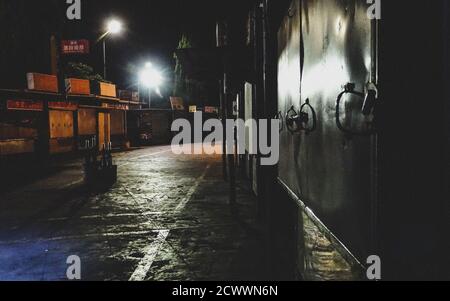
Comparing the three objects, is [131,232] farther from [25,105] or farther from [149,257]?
[25,105]

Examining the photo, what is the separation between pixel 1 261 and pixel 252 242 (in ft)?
14.6

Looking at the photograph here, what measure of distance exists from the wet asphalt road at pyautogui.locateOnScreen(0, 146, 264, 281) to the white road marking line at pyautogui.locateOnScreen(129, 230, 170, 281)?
0.02 meters

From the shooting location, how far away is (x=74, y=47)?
25578mm

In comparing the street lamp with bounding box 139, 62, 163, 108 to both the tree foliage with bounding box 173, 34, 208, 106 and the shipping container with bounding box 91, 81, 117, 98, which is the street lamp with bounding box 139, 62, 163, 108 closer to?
the tree foliage with bounding box 173, 34, 208, 106

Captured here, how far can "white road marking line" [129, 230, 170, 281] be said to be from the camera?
19.7 ft

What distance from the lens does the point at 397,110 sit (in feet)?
7.01

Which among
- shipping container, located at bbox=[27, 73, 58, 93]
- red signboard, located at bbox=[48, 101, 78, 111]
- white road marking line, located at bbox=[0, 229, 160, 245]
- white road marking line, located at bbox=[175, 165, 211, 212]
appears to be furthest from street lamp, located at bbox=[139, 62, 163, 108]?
white road marking line, located at bbox=[0, 229, 160, 245]

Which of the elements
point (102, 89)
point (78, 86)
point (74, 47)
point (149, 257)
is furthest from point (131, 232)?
→ point (102, 89)

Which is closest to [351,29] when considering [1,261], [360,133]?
[360,133]

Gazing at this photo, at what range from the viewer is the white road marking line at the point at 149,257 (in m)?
6.02

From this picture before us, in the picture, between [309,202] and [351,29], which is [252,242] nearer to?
[309,202]

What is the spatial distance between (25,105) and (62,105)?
3.78 metres

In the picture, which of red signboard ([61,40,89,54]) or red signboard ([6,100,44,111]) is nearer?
red signboard ([6,100,44,111])

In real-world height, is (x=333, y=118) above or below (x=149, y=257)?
above
